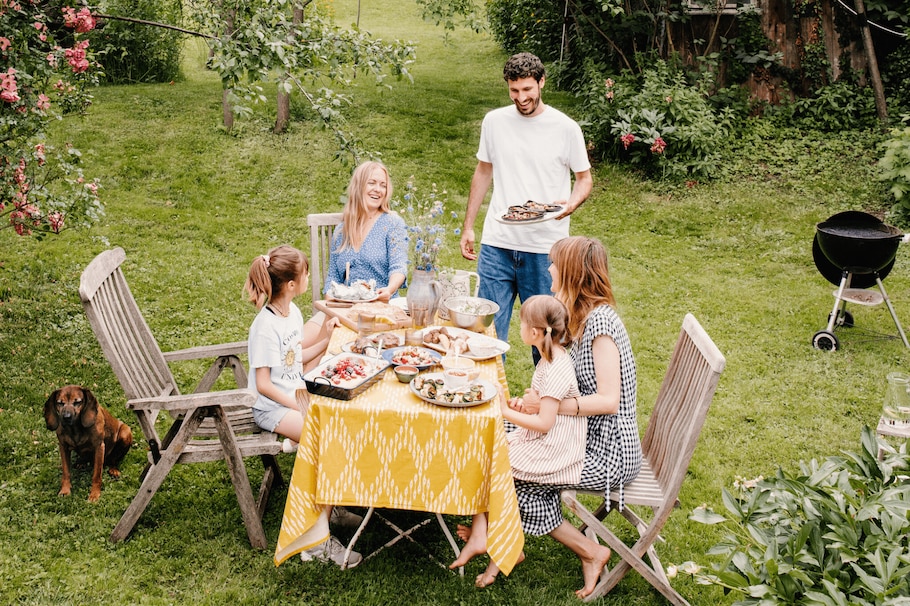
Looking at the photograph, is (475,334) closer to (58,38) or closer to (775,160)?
(58,38)

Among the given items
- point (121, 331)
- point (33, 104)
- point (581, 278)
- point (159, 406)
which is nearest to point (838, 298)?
point (581, 278)

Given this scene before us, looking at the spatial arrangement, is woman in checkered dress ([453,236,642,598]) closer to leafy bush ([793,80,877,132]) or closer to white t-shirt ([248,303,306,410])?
white t-shirt ([248,303,306,410])

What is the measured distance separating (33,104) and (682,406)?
435 cm

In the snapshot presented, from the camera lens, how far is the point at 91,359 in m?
5.62

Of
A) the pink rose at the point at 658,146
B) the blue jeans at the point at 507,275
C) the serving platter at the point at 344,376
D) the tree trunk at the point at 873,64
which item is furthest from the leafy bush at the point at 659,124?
the serving platter at the point at 344,376

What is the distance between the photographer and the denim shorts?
3797 millimetres

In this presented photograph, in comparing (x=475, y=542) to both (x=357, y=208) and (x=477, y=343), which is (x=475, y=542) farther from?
(x=357, y=208)

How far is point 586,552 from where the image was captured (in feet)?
11.6

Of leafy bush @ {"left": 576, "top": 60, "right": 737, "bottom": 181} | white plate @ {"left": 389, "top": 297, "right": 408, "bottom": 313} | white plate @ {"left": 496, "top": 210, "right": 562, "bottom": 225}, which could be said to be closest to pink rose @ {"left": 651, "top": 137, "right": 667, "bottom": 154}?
leafy bush @ {"left": 576, "top": 60, "right": 737, "bottom": 181}

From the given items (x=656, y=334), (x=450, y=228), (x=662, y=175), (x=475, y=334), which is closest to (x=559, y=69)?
(x=662, y=175)

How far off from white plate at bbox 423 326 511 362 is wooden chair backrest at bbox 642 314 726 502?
0.79 meters

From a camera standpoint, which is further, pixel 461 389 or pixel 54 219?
pixel 54 219

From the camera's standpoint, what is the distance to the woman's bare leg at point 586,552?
3.51 meters

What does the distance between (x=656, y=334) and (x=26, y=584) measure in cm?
464
